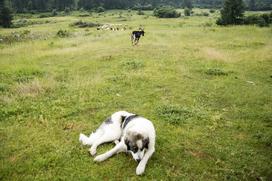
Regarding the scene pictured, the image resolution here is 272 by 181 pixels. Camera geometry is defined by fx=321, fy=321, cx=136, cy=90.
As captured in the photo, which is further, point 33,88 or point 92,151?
point 33,88

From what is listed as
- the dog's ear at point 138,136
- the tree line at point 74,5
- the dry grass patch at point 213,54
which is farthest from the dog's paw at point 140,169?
the tree line at point 74,5

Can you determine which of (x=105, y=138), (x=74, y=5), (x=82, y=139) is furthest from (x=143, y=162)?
(x=74, y=5)

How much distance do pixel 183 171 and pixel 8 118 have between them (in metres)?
6.76

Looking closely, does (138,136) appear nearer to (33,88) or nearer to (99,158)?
(99,158)

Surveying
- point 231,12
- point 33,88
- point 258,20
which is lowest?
point 33,88

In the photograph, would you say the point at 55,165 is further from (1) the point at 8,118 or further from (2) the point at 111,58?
(2) the point at 111,58

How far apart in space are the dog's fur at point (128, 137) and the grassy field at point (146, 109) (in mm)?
215

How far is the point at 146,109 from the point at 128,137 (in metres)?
5.05

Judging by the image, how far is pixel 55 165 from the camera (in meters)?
8.46

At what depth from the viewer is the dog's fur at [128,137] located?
7594 millimetres

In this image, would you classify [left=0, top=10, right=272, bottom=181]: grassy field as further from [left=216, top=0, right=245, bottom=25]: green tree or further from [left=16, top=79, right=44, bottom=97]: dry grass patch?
[left=216, top=0, right=245, bottom=25]: green tree

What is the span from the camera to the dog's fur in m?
7.59

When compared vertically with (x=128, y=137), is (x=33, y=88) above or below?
below

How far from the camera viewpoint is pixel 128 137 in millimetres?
7656
